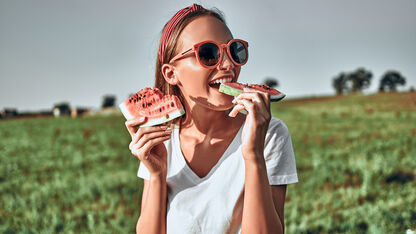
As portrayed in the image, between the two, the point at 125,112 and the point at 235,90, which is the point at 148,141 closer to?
the point at 125,112

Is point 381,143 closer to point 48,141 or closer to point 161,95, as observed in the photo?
point 161,95

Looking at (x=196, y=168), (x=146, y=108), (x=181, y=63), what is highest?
(x=181, y=63)

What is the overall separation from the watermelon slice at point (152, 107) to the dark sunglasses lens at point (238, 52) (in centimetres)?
50

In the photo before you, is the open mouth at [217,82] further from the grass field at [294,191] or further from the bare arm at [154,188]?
the grass field at [294,191]

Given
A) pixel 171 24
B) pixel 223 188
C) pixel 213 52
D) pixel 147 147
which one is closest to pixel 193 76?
pixel 213 52

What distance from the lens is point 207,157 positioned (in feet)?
8.27

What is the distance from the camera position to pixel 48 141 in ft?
51.9

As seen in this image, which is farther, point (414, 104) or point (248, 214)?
point (414, 104)

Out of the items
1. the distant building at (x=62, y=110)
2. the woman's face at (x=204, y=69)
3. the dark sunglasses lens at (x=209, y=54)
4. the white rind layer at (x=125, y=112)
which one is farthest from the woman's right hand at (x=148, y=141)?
the distant building at (x=62, y=110)

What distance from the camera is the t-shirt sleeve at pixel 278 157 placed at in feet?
7.47

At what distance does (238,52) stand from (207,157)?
31.8 inches

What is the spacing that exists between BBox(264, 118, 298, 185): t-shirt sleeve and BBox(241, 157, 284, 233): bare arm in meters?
0.26

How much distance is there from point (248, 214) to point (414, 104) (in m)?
25.8

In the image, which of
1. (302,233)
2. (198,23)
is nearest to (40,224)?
(302,233)
